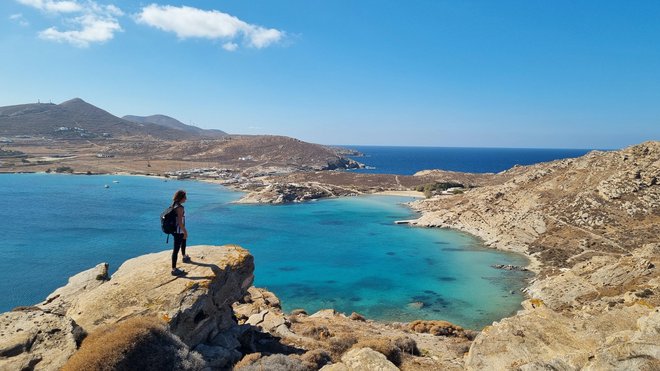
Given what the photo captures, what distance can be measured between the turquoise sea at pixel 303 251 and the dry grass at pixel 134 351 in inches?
916

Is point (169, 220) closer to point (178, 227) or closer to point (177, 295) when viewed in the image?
point (178, 227)

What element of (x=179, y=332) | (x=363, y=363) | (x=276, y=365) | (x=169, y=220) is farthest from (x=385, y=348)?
(x=169, y=220)

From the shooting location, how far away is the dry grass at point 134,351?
25.1 feet

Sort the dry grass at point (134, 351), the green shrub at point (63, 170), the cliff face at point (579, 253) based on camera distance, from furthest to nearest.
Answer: the green shrub at point (63, 170) → the cliff face at point (579, 253) → the dry grass at point (134, 351)

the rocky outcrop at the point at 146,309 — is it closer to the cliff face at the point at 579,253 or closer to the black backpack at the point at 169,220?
the black backpack at the point at 169,220

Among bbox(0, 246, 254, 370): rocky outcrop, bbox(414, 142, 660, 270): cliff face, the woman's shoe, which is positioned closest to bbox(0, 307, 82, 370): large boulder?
bbox(0, 246, 254, 370): rocky outcrop

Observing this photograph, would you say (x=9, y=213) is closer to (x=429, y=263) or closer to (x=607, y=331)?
(x=429, y=263)

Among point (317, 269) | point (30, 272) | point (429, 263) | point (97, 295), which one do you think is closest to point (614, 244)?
point (429, 263)

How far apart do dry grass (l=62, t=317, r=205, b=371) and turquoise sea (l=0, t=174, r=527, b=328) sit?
23259 mm

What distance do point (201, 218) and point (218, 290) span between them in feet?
202

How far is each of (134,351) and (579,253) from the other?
151 feet

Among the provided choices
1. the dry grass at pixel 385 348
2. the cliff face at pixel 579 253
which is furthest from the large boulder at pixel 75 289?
the cliff face at pixel 579 253

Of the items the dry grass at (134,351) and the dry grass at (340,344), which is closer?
the dry grass at (134,351)

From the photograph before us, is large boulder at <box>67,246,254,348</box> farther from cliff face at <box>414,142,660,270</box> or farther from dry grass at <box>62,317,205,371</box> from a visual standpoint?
cliff face at <box>414,142,660,270</box>
